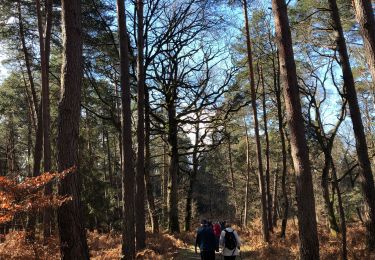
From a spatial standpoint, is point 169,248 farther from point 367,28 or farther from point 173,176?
point 367,28

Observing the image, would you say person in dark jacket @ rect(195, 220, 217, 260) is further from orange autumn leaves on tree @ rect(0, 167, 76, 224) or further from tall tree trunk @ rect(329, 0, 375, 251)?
orange autumn leaves on tree @ rect(0, 167, 76, 224)

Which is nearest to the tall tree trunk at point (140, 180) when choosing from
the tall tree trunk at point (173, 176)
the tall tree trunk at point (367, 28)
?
the tall tree trunk at point (173, 176)

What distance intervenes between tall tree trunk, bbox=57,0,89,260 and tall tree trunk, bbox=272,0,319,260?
4.19 metres

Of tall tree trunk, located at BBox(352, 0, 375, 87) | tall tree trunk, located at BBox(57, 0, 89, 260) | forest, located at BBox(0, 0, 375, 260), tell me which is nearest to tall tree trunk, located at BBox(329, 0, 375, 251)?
forest, located at BBox(0, 0, 375, 260)

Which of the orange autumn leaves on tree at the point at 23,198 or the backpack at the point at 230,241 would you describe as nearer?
the orange autumn leaves on tree at the point at 23,198

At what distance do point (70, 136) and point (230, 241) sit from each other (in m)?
5.00

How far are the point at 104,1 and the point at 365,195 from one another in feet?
40.7

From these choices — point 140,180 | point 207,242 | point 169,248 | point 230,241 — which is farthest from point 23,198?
point 169,248

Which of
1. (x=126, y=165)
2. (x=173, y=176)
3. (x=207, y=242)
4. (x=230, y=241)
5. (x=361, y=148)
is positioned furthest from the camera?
(x=173, y=176)

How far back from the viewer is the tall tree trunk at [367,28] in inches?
272

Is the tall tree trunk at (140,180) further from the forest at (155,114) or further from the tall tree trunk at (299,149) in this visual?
the tall tree trunk at (299,149)

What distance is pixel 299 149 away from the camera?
7.94 metres

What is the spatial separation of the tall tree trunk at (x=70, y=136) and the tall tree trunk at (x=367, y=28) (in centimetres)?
529

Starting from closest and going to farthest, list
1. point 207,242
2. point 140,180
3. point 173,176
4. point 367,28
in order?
point 367,28, point 207,242, point 140,180, point 173,176
